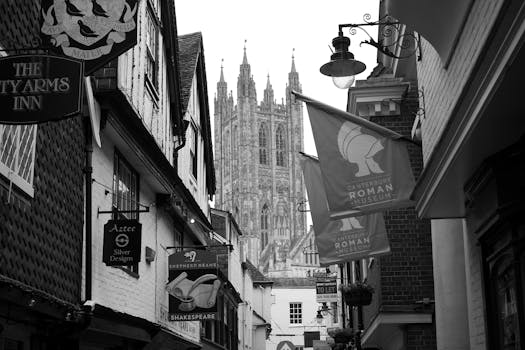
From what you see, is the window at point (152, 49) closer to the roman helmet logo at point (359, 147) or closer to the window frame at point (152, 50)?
the window frame at point (152, 50)

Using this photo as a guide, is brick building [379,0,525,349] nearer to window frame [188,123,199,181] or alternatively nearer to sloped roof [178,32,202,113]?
sloped roof [178,32,202,113]

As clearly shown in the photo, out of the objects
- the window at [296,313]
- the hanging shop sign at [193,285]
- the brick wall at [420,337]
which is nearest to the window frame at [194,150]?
the hanging shop sign at [193,285]

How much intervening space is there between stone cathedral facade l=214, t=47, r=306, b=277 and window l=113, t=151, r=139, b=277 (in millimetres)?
113413

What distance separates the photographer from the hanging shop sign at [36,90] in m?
6.84

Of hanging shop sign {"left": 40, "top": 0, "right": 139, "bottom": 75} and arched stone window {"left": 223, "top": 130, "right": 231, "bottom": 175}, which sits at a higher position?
arched stone window {"left": 223, "top": 130, "right": 231, "bottom": 175}

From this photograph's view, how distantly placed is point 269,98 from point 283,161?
10690mm

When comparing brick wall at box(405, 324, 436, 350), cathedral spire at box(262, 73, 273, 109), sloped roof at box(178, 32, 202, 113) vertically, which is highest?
cathedral spire at box(262, 73, 273, 109)

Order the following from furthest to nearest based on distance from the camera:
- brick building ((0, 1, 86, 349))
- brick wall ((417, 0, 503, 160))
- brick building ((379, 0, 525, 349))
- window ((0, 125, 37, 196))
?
brick building ((0, 1, 86, 349)), window ((0, 125, 37, 196)), brick wall ((417, 0, 503, 160)), brick building ((379, 0, 525, 349))

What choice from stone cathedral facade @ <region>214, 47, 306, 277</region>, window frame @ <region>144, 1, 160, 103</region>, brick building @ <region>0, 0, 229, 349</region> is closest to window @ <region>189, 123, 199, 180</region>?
brick building @ <region>0, 0, 229, 349</region>

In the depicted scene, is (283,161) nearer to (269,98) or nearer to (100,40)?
(269,98)

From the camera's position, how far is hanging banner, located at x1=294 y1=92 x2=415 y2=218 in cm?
1030

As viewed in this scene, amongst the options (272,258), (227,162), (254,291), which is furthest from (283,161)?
(254,291)

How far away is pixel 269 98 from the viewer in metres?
137

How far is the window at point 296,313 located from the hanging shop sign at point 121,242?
55.0 metres
